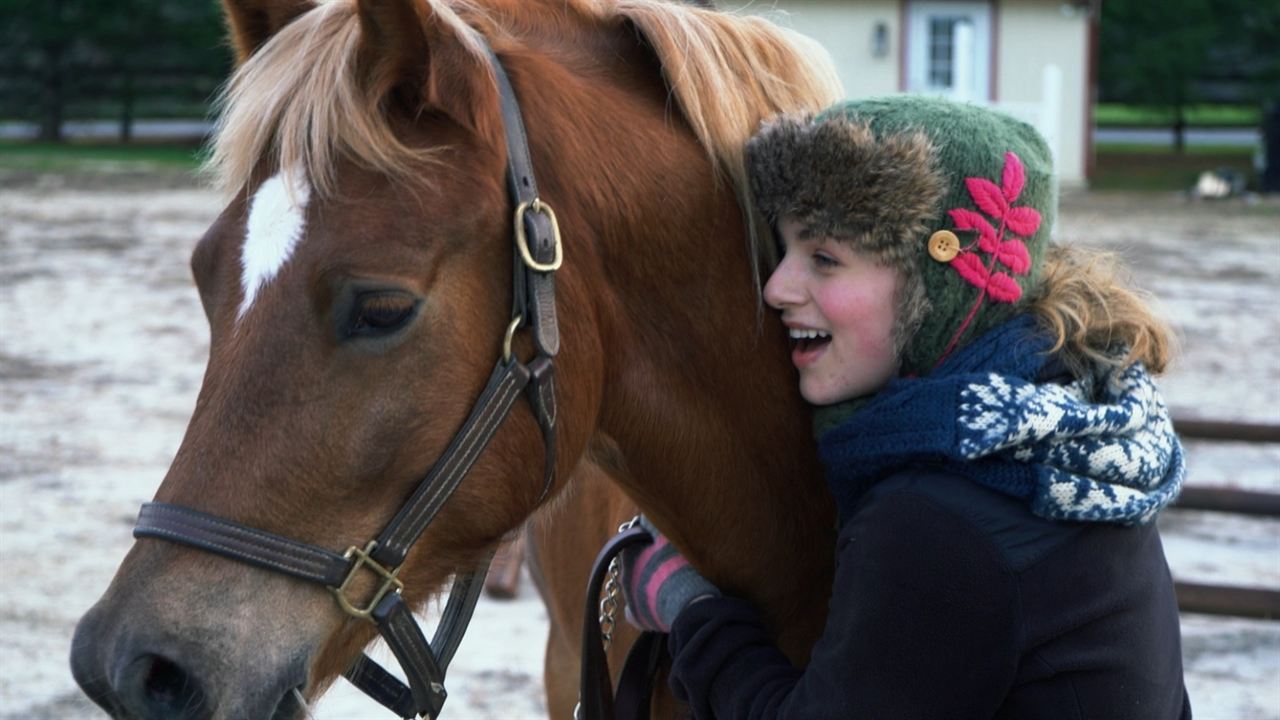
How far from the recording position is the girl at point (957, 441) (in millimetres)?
1596

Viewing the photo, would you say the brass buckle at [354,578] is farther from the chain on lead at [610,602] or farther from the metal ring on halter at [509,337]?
the chain on lead at [610,602]

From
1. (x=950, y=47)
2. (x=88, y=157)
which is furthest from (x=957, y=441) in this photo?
(x=88, y=157)

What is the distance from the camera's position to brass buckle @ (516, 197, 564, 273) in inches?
65.1

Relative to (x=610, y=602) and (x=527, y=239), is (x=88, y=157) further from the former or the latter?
(x=527, y=239)

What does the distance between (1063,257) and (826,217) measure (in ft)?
1.26

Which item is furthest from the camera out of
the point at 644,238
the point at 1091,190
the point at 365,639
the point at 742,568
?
the point at 1091,190

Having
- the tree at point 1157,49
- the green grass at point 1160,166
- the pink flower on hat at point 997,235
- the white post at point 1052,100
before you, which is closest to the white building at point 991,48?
the white post at point 1052,100

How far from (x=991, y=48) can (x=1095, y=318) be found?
697 inches

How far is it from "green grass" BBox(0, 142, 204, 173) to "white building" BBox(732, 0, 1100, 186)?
354 inches

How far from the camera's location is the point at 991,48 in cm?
1852

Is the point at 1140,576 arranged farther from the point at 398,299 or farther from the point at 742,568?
the point at 398,299

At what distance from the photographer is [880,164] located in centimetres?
173

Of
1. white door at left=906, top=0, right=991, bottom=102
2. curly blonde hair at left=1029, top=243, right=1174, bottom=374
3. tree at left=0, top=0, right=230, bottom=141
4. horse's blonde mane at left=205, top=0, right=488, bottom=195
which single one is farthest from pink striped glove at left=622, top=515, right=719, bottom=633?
tree at left=0, top=0, right=230, bottom=141

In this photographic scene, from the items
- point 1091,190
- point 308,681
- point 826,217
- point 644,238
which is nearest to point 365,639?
point 308,681
